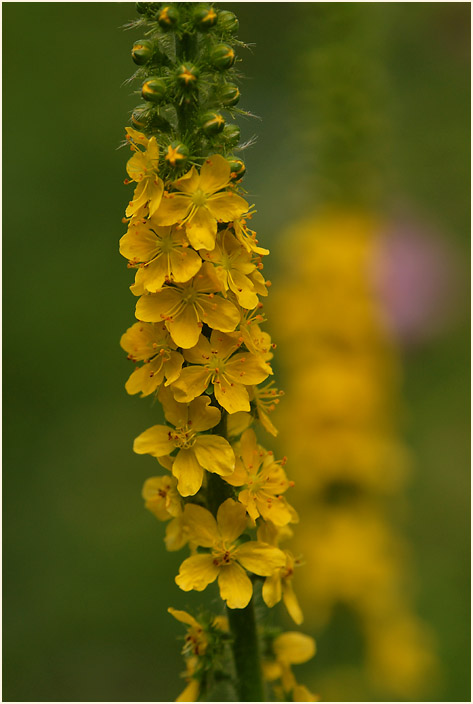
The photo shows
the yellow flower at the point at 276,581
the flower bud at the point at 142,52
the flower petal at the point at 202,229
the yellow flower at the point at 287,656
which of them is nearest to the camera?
the flower petal at the point at 202,229

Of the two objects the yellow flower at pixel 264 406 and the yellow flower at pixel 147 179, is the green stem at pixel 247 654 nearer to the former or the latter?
the yellow flower at pixel 264 406

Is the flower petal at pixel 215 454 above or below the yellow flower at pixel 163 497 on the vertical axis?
above

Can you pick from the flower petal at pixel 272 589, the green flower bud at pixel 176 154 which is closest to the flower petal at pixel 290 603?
the flower petal at pixel 272 589

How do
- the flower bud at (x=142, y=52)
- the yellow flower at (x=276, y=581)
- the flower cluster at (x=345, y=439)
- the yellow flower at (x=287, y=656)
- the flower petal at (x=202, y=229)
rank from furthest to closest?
the flower cluster at (x=345, y=439) → the yellow flower at (x=287, y=656) → the yellow flower at (x=276, y=581) → the flower bud at (x=142, y=52) → the flower petal at (x=202, y=229)

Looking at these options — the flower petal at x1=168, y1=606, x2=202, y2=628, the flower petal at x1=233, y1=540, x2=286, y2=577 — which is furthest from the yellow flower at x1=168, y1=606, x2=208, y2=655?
the flower petal at x1=233, y1=540, x2=286, y2=577

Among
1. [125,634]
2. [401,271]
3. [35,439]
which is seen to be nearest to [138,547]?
[125,634]

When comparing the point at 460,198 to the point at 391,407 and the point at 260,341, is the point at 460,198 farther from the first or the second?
the point at 260,341
